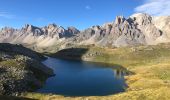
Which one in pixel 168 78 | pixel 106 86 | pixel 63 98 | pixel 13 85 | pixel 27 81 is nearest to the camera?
pixel 63 98

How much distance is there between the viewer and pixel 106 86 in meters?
132

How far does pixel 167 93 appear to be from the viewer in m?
87.9

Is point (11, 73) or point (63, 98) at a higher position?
point (11, 73)

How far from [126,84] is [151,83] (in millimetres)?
13466

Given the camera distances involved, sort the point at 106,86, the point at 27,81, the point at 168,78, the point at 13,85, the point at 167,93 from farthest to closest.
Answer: the point at 168,78 < the point at 106,86 < the point at 27,81 < the point at 13,85 < the point at 167,93

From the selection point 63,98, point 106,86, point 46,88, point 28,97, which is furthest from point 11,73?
point 106,86

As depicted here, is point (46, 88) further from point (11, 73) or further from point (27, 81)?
point (11, 73)

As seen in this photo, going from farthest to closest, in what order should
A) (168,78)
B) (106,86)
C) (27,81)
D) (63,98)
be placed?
(168,78) < (106,86) < (27,81) < (63,98)

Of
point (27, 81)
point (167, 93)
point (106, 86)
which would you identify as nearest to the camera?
point (167, 93)

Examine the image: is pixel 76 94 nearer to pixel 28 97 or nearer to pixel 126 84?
pixel 28 97

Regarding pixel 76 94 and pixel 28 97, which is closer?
pixel 28 97

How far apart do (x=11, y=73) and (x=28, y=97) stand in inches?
1025

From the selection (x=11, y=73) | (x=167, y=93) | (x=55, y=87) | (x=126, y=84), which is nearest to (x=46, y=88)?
(x=55, y=87)

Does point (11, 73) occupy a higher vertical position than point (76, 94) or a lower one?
higher
